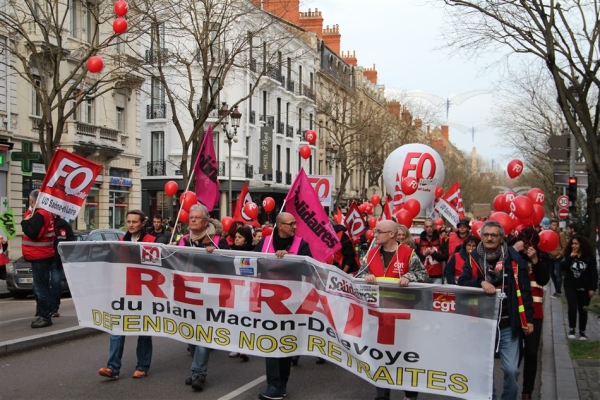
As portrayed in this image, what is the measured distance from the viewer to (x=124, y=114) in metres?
33.0

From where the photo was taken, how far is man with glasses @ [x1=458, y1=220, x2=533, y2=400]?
6.03 m

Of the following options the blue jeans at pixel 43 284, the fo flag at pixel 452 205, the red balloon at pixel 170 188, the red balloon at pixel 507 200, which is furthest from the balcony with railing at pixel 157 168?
the red balloon at pixel 507 200

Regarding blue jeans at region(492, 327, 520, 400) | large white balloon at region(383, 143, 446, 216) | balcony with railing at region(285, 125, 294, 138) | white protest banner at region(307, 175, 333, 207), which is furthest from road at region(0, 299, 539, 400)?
balcony with railing at region(285, 125, 294, 138)

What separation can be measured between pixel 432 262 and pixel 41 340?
21.7ft

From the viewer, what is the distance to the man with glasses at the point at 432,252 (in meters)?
12.7

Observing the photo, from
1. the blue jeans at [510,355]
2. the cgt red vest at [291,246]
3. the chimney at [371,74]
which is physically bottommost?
the blue jeans at [510,355]

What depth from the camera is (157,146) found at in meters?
43.4

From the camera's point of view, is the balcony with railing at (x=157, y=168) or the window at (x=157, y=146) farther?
the window at (x=157, y=146)

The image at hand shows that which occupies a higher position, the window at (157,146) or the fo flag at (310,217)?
the window at (157,146)

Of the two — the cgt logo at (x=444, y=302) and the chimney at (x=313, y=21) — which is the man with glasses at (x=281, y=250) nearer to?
the cgt logo at (x=444, y=302)

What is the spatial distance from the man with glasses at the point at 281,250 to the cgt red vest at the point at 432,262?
5.74m

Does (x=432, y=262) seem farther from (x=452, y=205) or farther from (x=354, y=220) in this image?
(x=452, y=205)

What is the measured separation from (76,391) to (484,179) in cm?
10683

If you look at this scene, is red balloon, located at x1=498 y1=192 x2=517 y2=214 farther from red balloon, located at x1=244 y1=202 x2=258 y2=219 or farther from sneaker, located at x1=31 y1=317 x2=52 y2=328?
sneaker, located at x1=31 y1=317 x2=52 y2=328
